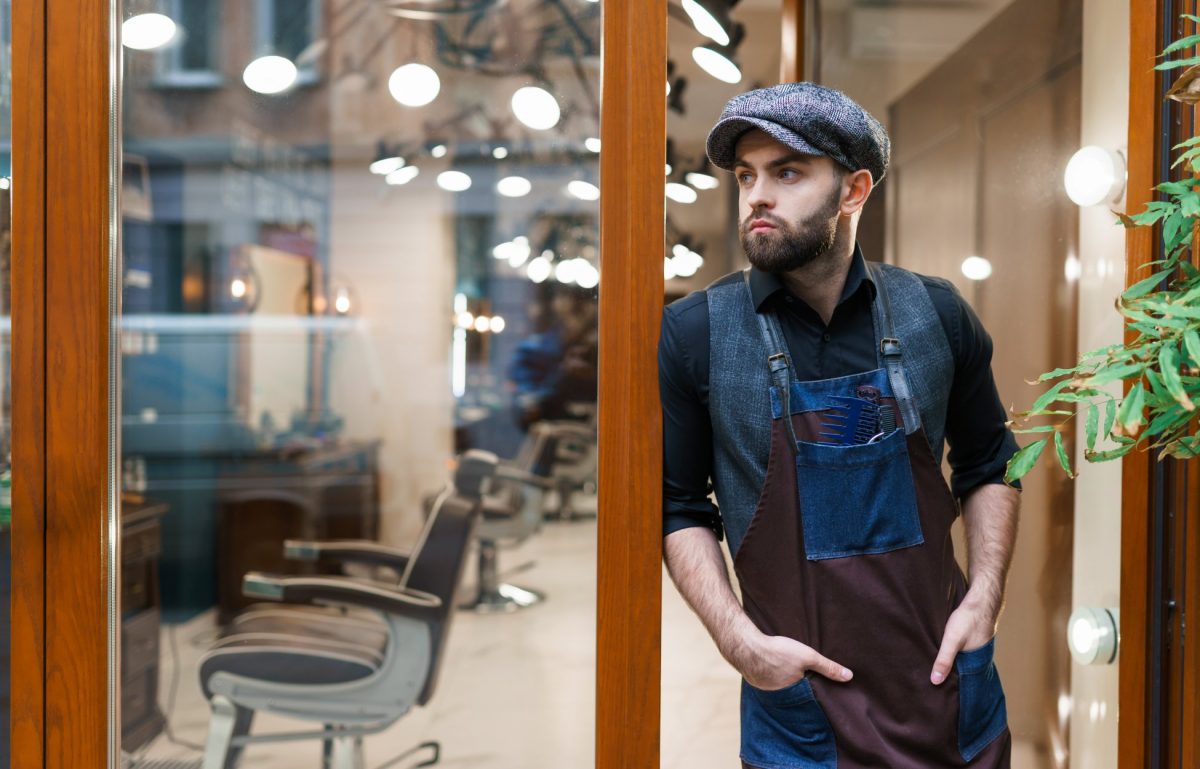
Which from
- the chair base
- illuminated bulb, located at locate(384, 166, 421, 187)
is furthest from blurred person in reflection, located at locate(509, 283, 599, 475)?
the chair base

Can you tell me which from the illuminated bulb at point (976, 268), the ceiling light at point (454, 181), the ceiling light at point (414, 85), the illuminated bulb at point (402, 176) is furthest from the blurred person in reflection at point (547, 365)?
the illuminated bulb at point (976, 268)

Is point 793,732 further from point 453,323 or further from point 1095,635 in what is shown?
point 453,323

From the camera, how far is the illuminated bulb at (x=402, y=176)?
712 centimetres

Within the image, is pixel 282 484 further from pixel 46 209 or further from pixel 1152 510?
pixel 1152 510

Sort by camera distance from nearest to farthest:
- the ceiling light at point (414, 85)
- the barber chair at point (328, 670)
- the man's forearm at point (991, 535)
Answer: the man's forearm at point (991, 535)
the barber chair at point (328, 670)
the ceiling light at point (414, 85)

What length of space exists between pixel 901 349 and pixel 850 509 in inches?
9.4

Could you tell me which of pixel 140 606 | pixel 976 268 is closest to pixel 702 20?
pixel 976 268

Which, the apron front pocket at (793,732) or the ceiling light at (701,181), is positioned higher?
the ceiling light at (701,181)

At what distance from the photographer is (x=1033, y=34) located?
5.65 feet

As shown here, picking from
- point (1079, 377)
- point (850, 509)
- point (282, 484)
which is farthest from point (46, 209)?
point (282, 484)

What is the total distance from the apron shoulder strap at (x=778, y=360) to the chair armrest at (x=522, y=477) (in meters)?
A: 3.76

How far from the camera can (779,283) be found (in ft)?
4.30

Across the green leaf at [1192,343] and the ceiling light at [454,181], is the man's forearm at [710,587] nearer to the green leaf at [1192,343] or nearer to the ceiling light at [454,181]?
the green leaf at [1192,343]

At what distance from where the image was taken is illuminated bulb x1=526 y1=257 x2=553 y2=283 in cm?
701
